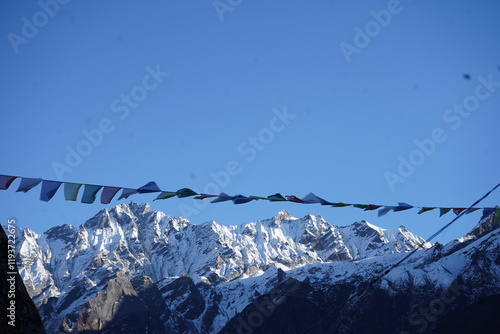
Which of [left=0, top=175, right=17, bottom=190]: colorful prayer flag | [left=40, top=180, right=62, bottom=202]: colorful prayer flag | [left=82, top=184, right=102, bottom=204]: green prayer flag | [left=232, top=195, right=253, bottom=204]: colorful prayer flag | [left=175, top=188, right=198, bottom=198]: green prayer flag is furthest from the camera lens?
[left=232, top=195, right=253, bottom=204]: colorful prayer flag

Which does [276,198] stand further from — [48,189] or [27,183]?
[27,183]

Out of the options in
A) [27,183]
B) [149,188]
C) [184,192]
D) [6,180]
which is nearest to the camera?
[27,183]

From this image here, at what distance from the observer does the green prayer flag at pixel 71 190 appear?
1384 centimetres

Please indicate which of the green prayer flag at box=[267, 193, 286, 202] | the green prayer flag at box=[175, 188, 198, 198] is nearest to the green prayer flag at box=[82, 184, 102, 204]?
the green prayer flag at box=[175, 188, 198, 198]

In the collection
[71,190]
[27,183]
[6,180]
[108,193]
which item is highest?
[6,180]

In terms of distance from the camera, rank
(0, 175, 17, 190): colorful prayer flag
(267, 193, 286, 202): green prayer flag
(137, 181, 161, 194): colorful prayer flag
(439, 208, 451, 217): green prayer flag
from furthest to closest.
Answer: (439, 208, 451, 217): green prayer flag → (267, 193, 286, 202): green prayer flag → (137, 181, 161, 194): colorful prayer flag → (0, 175, 17, 190): colorful prayer flag

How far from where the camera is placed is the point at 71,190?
13.9m

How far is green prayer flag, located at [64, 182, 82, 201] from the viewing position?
13836 mm

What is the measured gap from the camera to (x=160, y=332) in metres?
188

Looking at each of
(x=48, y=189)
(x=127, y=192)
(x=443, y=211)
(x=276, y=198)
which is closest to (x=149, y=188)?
(x=127, y=192)

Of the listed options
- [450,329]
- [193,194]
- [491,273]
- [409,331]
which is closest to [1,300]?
[193,194]

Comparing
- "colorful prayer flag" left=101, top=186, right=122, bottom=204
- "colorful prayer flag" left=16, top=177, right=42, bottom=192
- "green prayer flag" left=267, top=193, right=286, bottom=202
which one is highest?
"colorful prayer flag" left=16, top=177, right=42, bottom=192

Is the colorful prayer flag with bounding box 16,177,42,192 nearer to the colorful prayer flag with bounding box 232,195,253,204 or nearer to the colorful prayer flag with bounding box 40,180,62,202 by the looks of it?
the colorful prayer flag with bounding box 40,180,62,202

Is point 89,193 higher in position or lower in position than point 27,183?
lower
